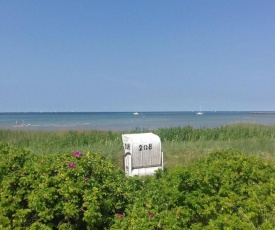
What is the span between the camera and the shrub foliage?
2.66m

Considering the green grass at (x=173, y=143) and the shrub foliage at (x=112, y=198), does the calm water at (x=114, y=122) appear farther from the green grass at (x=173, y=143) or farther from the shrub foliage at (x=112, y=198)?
the shrub foliage at (x=112, y=198)

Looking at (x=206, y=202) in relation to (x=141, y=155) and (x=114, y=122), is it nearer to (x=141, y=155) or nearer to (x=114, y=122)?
(x=141, y=155)

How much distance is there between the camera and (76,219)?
285 centimetres

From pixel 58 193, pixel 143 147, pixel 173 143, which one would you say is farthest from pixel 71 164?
pixel 173 143

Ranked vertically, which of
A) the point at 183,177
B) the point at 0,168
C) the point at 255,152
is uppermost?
the point at 0,168

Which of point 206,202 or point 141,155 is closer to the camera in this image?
point 206,202

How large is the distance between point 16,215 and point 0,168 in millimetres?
702

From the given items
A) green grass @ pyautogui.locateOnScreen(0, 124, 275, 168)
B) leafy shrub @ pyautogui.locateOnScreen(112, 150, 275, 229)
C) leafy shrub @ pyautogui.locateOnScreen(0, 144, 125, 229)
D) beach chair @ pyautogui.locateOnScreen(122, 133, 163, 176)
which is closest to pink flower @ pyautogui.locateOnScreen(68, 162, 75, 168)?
leafy shrub @ pyautogui.locateOnScreen(0, 144, 125, 229)

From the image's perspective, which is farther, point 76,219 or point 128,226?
point 76,219

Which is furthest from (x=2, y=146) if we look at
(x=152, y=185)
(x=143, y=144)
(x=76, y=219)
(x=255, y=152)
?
(x=255, y=152)

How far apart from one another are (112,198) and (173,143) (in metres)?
8.32

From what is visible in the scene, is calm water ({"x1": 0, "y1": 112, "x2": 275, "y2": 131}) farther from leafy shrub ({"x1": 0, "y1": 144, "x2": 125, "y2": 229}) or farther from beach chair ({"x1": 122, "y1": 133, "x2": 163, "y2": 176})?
leafy shrub ({"x1": 0, "y1": 144, "x2": 125, "y2": 229})

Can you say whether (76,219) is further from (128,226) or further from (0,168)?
(0,168)

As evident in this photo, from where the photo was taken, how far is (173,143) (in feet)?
36.8
